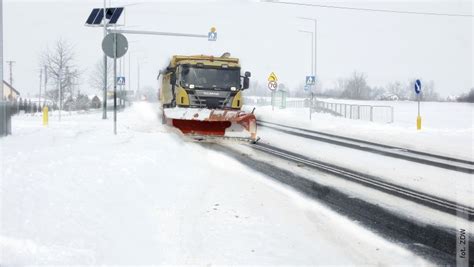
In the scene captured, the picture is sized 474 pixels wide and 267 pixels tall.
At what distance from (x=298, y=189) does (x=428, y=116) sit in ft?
111

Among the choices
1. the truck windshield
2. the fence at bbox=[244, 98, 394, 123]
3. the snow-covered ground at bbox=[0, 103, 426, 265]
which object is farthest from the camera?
the fence at bbox=[244, 98, 394, 123]

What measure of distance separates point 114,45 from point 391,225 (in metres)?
10.3

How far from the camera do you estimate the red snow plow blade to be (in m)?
15.6

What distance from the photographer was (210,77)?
16875 mm

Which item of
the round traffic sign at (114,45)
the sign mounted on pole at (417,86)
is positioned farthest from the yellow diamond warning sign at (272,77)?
the round traffic sign at (114,45)

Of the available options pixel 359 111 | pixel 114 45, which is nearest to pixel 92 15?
pixel 114 45

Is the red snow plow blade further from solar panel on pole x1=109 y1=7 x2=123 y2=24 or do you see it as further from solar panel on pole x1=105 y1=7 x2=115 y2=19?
solar panel on pole x1=109 y1=7 x2=123 y2=24

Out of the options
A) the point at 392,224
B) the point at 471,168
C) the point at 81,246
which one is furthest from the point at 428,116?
the point at 81,246

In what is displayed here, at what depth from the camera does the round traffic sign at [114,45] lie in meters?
14.0

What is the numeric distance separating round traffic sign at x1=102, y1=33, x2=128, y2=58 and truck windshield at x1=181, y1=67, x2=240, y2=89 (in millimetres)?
2992

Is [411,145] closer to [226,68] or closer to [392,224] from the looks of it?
[226,68]

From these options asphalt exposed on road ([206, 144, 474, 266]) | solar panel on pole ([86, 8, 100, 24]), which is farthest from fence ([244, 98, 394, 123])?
asphalt exposed on road ([206, 144, 474, 266])

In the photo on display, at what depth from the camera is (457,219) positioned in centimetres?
636

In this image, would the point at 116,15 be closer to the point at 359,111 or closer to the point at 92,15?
the point at 92,15
